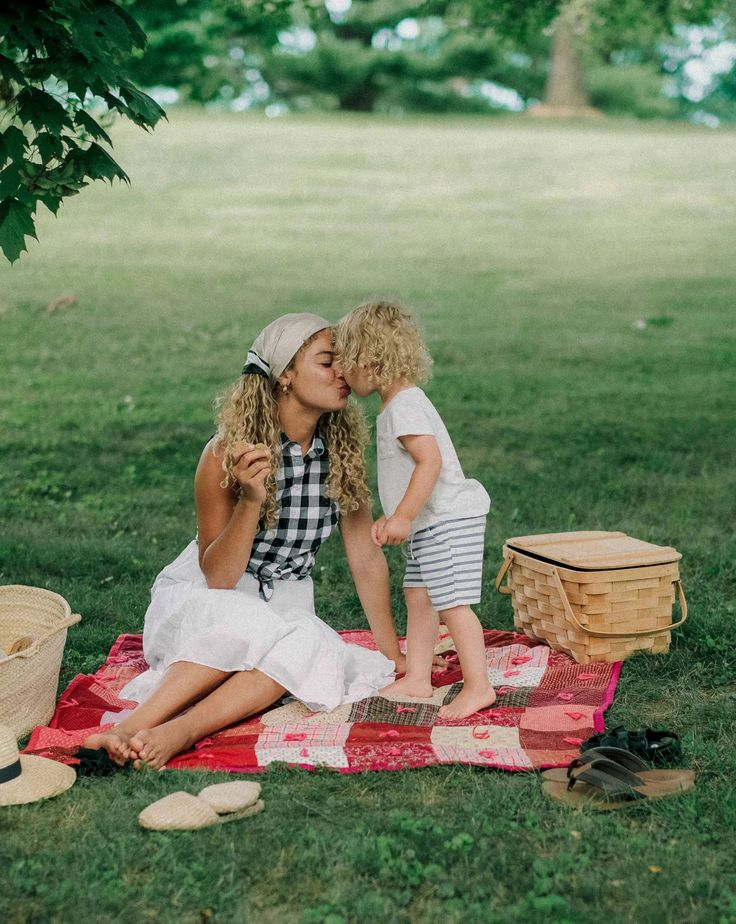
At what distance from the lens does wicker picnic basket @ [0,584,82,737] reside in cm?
380

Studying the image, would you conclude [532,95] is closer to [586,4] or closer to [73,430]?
[586,4]

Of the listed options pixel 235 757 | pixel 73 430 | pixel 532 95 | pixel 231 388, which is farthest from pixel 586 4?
pixel 532 95

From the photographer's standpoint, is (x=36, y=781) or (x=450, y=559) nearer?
(x=36, y=781)

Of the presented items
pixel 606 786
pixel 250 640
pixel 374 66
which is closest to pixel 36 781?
pixel 250 640

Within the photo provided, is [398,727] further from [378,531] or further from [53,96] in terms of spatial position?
[53,96]

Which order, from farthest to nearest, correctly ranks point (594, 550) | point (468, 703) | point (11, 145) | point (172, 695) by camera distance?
point (594, 550)
point (468, 703)
point (172, 695)
point (11, 145)

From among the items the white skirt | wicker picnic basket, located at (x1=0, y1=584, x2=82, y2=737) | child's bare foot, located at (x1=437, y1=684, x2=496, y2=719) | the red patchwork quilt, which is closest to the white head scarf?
the white skirt

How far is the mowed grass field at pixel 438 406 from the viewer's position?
2980mm

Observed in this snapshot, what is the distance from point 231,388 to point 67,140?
98 cm

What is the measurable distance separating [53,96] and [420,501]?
1.81m

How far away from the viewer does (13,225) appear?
386 centimetres

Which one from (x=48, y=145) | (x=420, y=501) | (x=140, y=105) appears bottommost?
(x=420, y=501)

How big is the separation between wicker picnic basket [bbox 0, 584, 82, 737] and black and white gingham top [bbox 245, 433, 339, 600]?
2.30ft

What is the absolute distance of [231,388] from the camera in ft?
14.0
